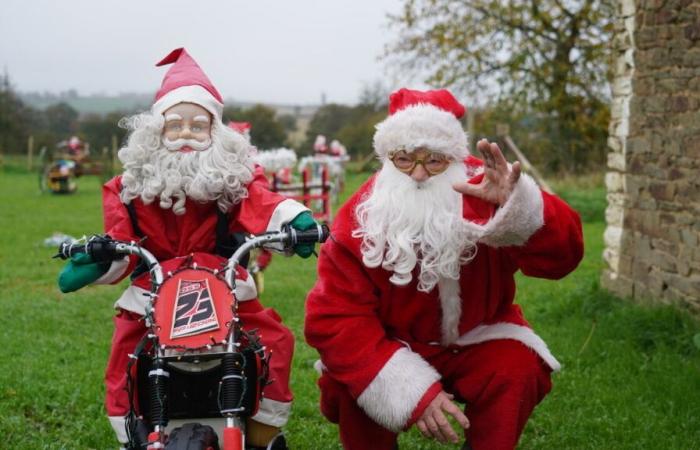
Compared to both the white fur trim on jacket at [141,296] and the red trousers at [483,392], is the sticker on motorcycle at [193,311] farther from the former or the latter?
the red trousers at [483,392]

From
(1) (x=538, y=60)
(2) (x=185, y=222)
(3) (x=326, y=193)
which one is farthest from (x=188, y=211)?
A: (1) (x=538, y=60)

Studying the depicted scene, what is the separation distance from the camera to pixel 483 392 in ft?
10.7

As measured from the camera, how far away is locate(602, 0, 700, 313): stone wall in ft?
18.6

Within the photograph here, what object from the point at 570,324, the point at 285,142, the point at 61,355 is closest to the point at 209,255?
the point at 61,355

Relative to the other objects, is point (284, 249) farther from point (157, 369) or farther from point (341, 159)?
point (341, 159)

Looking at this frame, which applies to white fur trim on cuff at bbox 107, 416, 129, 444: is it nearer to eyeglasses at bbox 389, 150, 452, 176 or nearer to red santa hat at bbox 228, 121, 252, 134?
red santa hat at bbox 228, 121, 252, 134

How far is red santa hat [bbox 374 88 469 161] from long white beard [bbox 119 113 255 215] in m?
0.59

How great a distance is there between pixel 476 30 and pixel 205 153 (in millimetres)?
20789

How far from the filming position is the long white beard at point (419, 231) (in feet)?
10.3

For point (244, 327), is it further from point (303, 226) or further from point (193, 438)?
point (193, 438)

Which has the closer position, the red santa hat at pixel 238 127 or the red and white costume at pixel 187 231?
the red and white costume at pixel 187 231

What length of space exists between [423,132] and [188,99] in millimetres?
1007

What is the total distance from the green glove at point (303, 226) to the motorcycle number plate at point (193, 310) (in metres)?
0.32

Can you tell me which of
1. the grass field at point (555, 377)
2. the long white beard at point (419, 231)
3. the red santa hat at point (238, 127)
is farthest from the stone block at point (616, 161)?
the long white beard at point (419, 231)
